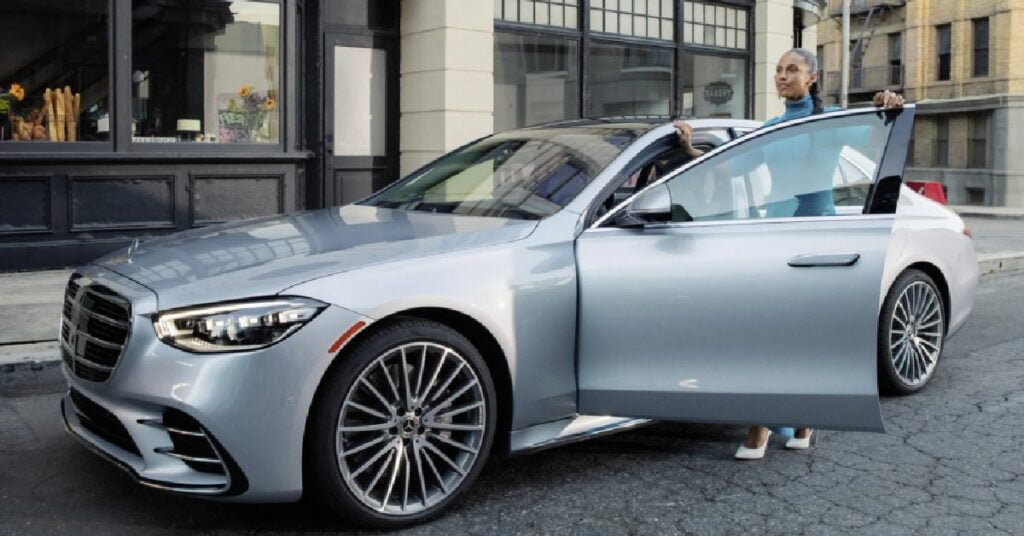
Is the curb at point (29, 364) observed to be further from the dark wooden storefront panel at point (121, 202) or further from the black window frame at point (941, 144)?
the black window frame at point (941, 144)

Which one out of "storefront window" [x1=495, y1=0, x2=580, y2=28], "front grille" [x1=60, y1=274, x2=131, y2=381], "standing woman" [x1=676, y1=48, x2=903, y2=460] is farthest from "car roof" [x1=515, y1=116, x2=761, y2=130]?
"storefront window" [x1=495, y1=0, x2=580, y2=28]

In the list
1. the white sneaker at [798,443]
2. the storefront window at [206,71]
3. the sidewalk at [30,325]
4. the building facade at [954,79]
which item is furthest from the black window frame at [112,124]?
the building facade at [954,79]

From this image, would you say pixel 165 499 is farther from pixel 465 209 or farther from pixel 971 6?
pixel 971 6

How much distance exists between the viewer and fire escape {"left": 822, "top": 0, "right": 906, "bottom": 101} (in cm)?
4178

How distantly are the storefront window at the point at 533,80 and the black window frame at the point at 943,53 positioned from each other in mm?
29897

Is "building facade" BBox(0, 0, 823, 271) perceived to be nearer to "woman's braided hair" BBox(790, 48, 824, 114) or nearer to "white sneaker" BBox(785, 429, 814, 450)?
"woman's braided hair" BBox(790, 48, 824, 114)

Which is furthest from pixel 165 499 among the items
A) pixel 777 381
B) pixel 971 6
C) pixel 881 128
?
pixel 971 6

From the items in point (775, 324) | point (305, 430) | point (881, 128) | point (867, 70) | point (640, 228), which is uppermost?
point (867, 70)

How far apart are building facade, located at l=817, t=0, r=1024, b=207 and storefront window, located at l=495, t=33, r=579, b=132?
27309 mm

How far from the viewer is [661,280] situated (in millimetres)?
4242

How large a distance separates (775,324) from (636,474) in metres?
0.91

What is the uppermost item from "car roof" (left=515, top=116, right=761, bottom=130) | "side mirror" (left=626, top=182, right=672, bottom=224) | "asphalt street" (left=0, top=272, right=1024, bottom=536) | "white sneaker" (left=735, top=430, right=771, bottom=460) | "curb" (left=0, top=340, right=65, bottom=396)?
"car roof" (left=515, top=116, right=761, bottom=130)

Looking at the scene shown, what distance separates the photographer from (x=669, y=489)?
14.4 feet

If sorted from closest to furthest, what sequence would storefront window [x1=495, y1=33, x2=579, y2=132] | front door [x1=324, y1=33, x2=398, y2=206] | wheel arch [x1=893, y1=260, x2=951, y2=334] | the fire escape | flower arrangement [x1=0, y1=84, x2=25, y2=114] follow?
1. wheel arch [x1=893, y1=260, x2=951, y2=334]
2. flower arrangement [x1=0, y1=84, x2=25, y2=114]
3. front door [x1=324, y1=33, x2=398, y2=206]
4. storefront window [x1=495, y1=33, x2=579, y2=132]
5. the fire escape
